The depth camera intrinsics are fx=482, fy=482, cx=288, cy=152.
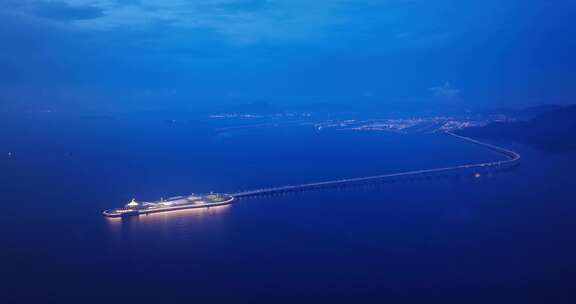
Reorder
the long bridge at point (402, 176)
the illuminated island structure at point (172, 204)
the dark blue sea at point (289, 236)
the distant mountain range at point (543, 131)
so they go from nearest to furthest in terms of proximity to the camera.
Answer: the dark blue sea at point (289, 236)
the illuminated island structure at point (172, 204)
the long bridge at point (402, 176)
the distant mountain range at point (543, 131)

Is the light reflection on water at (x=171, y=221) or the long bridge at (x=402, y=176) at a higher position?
the long bridge at (x=402, y=176)

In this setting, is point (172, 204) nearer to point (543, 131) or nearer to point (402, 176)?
point (402, 176)

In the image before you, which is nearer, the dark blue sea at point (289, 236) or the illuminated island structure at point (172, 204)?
the dark blue sea at point (289, 236)

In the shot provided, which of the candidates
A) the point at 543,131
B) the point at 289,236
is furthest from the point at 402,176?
the point at 543,131

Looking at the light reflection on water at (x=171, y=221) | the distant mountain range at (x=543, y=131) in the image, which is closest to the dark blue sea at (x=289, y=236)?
the light reflection on water at (x=171, y=221)

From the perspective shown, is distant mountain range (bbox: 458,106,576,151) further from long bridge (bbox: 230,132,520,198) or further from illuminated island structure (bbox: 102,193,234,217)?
illuminated island structure (bbox: 102,193,234,217)

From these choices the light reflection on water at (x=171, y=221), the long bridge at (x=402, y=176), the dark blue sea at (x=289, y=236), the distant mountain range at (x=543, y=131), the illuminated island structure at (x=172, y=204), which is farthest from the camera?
the distant mountain range at (x=543, y=131)

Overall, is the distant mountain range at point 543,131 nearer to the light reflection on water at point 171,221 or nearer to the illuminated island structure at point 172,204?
the illuminated island structure at point 172,204
